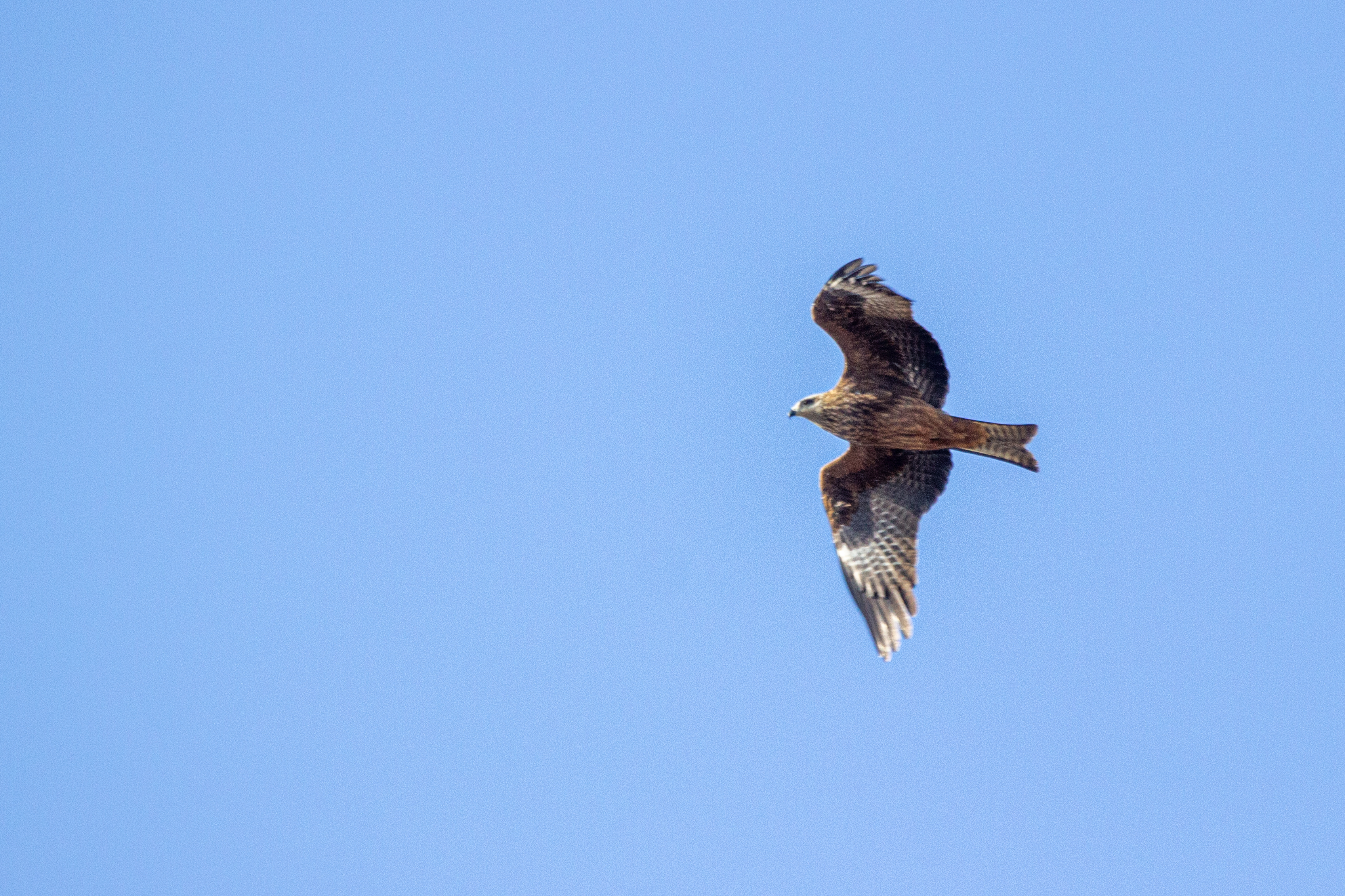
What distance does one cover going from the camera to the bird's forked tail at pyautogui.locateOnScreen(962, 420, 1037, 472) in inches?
458

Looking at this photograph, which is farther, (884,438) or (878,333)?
(884,438)

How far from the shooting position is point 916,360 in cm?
1183

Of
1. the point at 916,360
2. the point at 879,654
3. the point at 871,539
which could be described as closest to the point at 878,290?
the point at 916,360

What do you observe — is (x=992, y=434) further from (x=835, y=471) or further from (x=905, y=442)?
(x=835, y=471)

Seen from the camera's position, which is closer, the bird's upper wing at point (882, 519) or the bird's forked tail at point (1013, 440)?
the bird's forked tail at point (1013, 440)

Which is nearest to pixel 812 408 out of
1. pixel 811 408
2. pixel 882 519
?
pixel 811 408

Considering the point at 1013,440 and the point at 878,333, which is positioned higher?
the point at 878,333

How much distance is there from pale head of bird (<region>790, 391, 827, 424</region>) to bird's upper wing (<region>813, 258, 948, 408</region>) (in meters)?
0.42

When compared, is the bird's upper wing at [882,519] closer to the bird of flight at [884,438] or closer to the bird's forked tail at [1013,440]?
the bird of flight at [884,438]

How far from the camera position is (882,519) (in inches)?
494

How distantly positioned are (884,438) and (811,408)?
76 centimetres

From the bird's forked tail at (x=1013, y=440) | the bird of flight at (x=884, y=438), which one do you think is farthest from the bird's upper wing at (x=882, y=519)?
the bird's forked tail at (x=1013, y=440)

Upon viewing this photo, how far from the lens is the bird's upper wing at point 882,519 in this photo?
12102mm

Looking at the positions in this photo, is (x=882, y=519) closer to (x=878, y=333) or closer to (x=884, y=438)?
(x=884, y=438)
